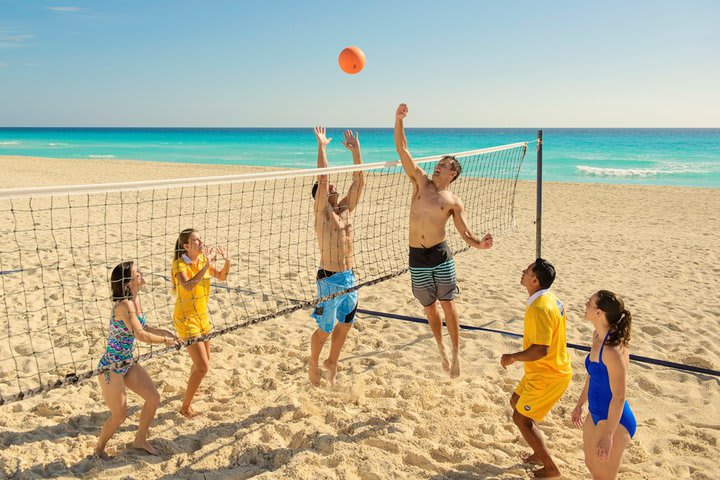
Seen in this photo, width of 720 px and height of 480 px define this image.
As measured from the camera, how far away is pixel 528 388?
3379mm

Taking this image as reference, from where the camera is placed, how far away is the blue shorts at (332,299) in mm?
4453

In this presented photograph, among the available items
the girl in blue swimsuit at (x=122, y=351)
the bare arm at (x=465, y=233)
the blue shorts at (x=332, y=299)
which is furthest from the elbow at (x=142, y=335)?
the bare arm at (x=465, y=233)

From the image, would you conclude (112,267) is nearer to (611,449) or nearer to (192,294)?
(192,294)

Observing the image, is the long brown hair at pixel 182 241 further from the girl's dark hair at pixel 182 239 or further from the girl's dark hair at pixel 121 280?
the girl's dark hair at pixel 121 280

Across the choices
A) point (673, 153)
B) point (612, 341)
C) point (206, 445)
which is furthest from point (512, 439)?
point (673, 153)

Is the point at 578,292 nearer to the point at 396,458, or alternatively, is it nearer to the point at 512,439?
the point at 512,439

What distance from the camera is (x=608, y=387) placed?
9.79 feet

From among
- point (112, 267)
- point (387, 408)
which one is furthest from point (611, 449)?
point (112, 267)

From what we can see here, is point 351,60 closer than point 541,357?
No

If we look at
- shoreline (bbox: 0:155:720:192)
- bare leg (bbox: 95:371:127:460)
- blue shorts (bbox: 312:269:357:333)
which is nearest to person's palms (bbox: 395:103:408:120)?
blue shorts (bbox: 312:269:357:333)

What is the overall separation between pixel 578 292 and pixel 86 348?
5495 millimetres

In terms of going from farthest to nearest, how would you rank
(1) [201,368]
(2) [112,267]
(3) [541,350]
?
(2) [112,267]
(1) [201,368]
(3) [541,350]

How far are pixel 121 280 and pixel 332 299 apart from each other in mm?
1595

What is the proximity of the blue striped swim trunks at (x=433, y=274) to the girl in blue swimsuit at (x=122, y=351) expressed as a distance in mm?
1980
